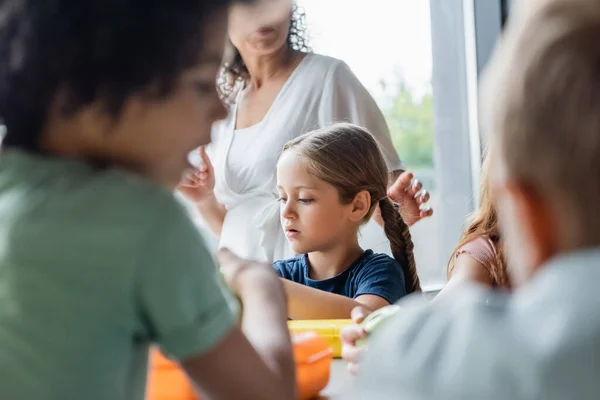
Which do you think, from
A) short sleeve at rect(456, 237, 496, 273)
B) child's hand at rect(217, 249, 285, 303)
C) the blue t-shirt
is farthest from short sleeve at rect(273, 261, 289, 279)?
child's hand at rect(217, 249, 285, 303)

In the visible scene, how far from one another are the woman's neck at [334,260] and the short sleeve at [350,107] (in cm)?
30

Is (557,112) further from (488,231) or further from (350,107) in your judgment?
(350,107)

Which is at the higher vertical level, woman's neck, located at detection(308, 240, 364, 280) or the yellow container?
the yellow container

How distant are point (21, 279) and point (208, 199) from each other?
4.21 ft

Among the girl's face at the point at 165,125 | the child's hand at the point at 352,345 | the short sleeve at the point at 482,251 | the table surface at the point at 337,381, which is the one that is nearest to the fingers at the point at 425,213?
the short sleeve at the point at 482,251

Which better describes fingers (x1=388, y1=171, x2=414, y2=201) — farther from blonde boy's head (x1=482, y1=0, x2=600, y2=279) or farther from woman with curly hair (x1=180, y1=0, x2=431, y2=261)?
blonde boy's head (x1=482, y1=0, x2=600, y2=279)

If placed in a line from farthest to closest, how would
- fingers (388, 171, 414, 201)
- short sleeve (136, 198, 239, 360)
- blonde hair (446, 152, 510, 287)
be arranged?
1. fingers (388, 171, 414, 201)
2. blonde hair (446, 152, 510, 287)
3. short sleeve (136, 198, 239, 360)

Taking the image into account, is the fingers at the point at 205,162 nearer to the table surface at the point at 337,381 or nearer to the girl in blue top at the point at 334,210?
the girl in blue top at the point at 334,210

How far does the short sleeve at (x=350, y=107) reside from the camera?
1714 millimetres

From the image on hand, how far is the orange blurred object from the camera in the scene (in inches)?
27.8

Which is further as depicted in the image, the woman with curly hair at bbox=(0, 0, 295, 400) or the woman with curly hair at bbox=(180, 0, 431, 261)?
the woman with curly hair at bbox=(180, 0, 431, 261)

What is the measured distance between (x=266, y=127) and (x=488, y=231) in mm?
616

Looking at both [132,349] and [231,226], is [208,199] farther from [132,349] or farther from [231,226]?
[132,349]

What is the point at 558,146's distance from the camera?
414 mm
